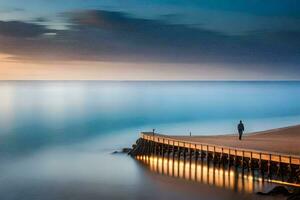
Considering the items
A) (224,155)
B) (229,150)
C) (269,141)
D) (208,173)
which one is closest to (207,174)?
(208,173)

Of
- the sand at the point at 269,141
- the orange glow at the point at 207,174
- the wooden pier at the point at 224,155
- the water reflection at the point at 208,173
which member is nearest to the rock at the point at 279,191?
the orange glow at the point at 207,174

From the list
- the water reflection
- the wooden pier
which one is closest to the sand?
the wooden pier

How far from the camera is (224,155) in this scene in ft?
97.0

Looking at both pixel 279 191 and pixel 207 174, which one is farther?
pixel 207 174

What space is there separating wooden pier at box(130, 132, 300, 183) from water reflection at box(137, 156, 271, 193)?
1.38 feet

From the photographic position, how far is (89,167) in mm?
34562

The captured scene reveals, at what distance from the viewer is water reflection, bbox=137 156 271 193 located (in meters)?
26.2

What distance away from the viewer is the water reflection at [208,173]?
26188mm

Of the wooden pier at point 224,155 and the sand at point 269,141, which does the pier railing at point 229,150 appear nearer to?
the wooden pier at point 224,155

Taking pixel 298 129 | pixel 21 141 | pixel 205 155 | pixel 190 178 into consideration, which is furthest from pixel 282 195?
pixel 21 141

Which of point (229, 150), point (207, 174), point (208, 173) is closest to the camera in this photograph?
point (229, 150)

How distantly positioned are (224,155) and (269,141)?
3.86 meters

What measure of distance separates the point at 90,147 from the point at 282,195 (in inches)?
1036

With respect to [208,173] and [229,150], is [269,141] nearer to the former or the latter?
[229,150]
